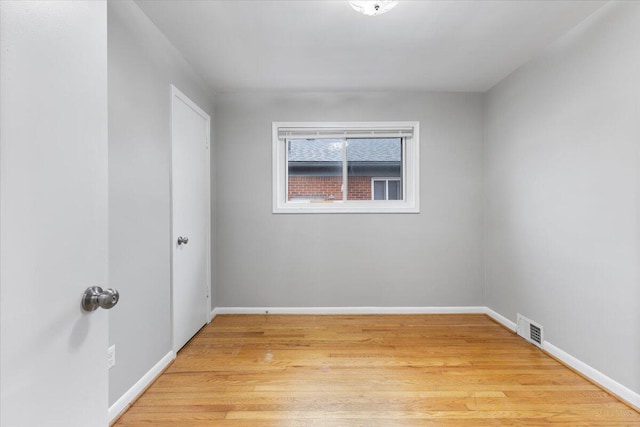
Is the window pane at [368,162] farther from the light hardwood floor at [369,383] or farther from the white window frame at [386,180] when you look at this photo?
the light hardwood floor at [369,383]

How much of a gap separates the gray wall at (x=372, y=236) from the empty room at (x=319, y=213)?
2cm

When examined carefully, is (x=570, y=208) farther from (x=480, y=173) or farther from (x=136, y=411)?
(x=136, y=411)

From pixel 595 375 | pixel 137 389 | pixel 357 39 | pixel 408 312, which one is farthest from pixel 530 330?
pixel 137 389

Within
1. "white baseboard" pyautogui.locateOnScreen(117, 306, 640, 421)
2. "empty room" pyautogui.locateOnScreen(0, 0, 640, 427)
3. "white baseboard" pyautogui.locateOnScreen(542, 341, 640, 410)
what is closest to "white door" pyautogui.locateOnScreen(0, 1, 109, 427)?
"empty room" pyautogui.locateOnScreen(0, 0, 640, 427)

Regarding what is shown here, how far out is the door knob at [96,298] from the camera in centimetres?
74

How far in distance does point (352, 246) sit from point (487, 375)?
1653 millimetres

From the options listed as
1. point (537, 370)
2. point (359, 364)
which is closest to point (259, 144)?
point (359, 364)

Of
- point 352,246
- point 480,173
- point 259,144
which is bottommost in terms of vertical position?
point 352,246

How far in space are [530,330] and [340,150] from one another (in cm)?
248

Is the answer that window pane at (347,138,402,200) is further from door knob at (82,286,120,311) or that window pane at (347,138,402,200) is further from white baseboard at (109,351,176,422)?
door knob at (82,286,120,311)

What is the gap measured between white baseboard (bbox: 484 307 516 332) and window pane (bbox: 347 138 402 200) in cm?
155

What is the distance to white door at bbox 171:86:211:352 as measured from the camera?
2373mm

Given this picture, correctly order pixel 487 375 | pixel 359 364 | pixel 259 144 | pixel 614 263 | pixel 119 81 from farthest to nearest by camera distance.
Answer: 1. pixel 259 144
2. pixel 359 364
3. pixel 487 375
4. pixel 614 263
5. pixel 119 81

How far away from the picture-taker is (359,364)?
7.37 ft
